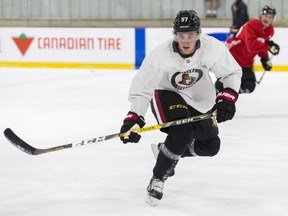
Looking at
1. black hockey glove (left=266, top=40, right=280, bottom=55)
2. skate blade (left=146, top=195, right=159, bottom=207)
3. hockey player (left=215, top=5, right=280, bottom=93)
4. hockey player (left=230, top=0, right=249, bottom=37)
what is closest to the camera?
skate blade (left=146, top=195, right=159, bottom=207)

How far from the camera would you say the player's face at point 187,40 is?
3094mm

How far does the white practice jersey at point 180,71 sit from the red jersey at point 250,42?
277 centimetres

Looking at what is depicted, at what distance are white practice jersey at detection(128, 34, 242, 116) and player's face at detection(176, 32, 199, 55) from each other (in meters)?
0.05

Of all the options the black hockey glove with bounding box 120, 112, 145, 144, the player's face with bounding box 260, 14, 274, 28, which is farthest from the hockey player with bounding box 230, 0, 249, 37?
the black hockey glove with bounding box 120, 112, 145, 144

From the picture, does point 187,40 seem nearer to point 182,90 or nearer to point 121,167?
point 182,90

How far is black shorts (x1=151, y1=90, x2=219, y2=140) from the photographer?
10.9ft

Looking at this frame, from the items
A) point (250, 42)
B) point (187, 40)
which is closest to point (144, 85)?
point (187, 40)

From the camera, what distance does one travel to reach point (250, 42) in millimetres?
6051

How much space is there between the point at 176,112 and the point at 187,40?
1.24 feet

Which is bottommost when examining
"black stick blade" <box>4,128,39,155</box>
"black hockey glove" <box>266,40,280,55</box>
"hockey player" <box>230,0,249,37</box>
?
"hockey player" <box>230,0,249,37</box>

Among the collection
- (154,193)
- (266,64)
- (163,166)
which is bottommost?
(266,64)

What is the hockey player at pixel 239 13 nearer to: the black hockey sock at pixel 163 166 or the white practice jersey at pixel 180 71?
the white practice jersey at pixel 180 71

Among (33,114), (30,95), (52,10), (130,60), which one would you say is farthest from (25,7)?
(33,114)

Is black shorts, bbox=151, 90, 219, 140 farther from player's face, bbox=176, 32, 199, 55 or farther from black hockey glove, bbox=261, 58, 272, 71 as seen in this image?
black hockey glove, bbox=261, 58, 272, 71
